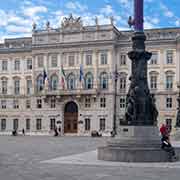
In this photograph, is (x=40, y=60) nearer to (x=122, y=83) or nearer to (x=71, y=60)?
(x=71, y=60)

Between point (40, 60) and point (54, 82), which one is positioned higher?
point (40, 60)

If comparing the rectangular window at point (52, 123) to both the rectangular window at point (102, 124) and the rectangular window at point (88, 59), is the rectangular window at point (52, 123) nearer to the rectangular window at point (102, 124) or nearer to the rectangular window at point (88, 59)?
the rectangular window at point (102, 124)

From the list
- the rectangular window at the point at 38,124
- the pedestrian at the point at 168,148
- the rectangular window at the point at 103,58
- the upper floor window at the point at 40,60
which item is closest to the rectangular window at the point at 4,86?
the upper floor window at the point at 40,60

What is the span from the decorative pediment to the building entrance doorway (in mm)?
13018

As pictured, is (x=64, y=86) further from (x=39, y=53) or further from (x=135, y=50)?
(x=135, y=50)

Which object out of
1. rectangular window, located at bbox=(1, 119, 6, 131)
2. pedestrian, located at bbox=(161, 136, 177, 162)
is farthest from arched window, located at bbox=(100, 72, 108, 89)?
pedestrian, located at bbox=(161, 136, 177, 162)

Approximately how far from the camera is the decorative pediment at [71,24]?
257ft

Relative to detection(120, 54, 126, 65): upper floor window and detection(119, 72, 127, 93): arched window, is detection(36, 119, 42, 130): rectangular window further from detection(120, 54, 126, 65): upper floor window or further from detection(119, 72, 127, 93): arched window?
detection(120, 54, 126, 65): upper floor window

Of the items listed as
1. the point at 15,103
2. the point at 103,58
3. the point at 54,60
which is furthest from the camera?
the point at 15,103

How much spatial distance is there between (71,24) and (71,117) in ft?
54.1

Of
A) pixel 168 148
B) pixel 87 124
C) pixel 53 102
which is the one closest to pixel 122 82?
pixel 87 124

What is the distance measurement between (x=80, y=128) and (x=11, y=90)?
16.0 m

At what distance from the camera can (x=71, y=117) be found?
3056 inches

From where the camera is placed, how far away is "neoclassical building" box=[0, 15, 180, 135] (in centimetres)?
7356
